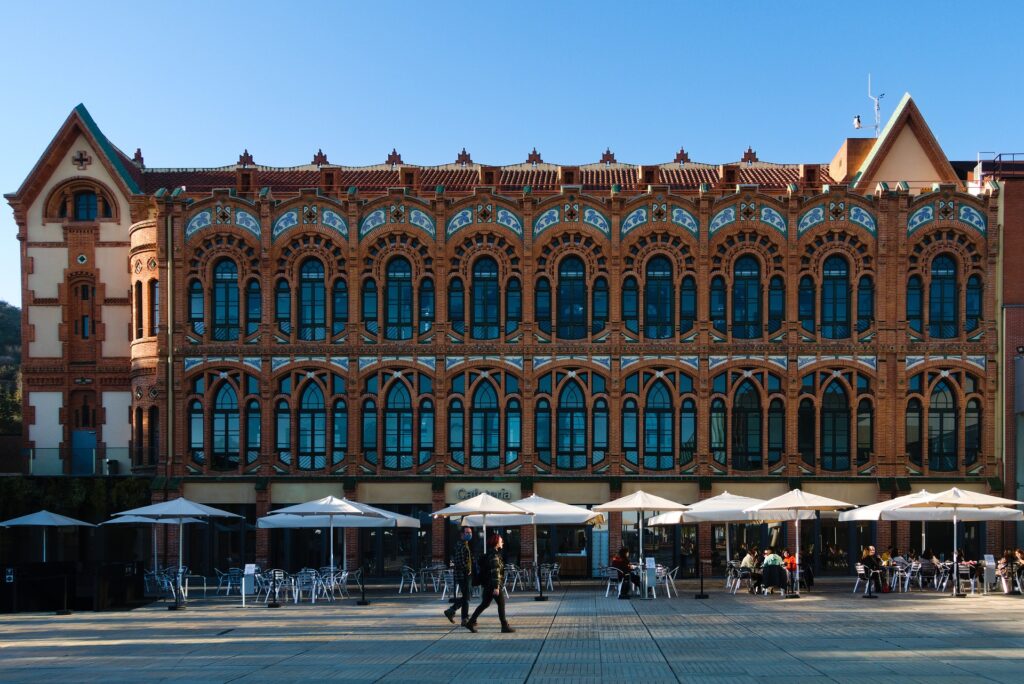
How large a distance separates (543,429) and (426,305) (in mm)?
6455

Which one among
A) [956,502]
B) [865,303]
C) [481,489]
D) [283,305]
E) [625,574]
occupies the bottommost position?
[625,574]

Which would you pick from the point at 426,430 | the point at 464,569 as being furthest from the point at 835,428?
the point at 464,569

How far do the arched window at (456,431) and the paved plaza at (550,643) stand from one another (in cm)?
1263

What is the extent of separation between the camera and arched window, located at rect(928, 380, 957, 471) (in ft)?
161

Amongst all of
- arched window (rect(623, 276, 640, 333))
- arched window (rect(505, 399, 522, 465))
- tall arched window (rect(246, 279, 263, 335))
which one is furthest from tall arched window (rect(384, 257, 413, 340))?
arched window (rect(623, 276, 640, 333))

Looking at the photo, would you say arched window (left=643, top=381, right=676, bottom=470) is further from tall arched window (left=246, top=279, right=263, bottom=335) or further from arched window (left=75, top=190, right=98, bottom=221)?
arched window (left=75, top=190, right=98, bottom=221)

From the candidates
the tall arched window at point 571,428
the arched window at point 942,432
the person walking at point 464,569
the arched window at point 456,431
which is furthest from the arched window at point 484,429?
the person walking at point 464,569

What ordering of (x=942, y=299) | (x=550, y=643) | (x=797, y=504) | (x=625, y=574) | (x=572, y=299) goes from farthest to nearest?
1. (x=572, y=299)
2. (x=942, y=299)
3. (x=625, y=574)
4. (x=797, y=504)
5. (x=550, y=643)

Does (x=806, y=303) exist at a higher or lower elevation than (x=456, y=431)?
higher

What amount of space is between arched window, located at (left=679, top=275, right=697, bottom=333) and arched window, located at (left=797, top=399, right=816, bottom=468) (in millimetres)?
5125

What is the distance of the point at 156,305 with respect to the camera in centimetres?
5072

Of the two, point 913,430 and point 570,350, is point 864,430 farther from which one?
point 570,350

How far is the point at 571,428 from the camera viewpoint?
49531 millimetres

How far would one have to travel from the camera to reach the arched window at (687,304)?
49.4 metres
